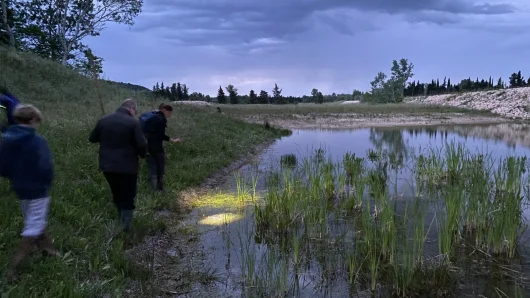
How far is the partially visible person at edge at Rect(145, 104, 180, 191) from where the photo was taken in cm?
839

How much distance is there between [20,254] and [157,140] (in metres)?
4.56

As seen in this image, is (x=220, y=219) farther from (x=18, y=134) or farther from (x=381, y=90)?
(x=381, y=90)

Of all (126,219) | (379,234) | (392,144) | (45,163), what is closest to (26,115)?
(45,163)

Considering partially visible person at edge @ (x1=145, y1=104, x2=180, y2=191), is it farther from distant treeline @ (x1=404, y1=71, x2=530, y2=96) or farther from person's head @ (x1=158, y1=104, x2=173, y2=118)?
distant treeline @ (x1=404, y1=71, x2=530, y2=96)

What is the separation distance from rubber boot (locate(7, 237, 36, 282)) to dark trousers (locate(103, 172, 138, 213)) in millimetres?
1744

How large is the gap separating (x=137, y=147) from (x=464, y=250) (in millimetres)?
5243

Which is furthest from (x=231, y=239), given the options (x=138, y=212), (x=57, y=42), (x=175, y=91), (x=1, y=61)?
(x=175, y=91)

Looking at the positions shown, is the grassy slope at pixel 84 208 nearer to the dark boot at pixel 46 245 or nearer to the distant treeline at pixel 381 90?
the dark boot at pixel 46 245

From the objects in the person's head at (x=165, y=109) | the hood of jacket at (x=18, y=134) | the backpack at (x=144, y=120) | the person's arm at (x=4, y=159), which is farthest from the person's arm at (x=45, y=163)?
the person's head at (x=165, y=109)

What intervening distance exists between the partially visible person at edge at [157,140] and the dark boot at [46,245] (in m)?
3.90

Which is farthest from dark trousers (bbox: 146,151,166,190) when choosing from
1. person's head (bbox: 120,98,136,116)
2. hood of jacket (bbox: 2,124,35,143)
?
hood of jacket (bbox: 2,124,35,143)

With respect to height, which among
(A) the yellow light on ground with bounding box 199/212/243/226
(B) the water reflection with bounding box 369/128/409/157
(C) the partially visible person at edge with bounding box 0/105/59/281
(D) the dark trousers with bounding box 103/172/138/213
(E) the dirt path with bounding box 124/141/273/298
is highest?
(C) the partially visible person at edge with bounding box 0/105/59/281

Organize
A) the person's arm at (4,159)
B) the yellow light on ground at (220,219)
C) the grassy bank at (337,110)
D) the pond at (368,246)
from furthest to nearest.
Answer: the grassy bank at (337,110) < the yellow light on ground at (220,219) < the pond at (368,246) < the person's arm at (4,159)

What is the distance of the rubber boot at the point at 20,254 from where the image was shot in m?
4.12
